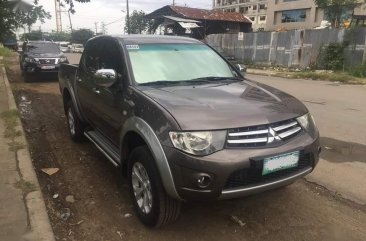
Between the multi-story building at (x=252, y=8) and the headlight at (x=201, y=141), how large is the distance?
230 ft

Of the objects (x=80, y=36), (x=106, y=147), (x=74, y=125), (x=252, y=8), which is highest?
(x=252, y=8)

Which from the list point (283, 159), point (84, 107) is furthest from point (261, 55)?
point (283, 159)

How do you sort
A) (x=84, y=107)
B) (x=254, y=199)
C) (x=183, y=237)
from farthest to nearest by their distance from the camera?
1. (x=84, y=107)
2. (x=254, y=199)
3. (x=183, y=237)

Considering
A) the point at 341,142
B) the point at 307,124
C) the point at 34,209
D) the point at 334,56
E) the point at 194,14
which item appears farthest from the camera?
the point at 194,14

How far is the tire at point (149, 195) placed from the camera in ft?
10.7

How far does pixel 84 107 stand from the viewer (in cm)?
548

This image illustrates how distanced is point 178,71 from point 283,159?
1.65 metres

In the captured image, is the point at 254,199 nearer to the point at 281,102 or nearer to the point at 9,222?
the point at 281,102

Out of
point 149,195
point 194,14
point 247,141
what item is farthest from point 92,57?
point 194,14

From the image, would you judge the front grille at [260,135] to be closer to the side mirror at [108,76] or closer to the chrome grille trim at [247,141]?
the chrome grille trim at [247,141]

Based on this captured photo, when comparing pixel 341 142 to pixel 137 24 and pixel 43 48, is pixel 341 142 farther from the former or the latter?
pixel 137 24

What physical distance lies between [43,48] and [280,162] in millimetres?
14899

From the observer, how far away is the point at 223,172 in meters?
2.98

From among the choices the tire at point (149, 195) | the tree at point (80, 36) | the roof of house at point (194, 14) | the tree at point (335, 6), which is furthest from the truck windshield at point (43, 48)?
the tree at point (80, 36)
